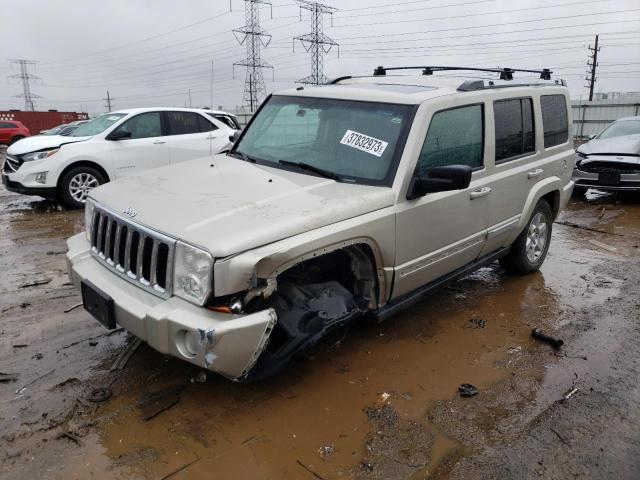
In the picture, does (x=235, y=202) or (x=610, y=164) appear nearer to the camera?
(x=235, y=202)

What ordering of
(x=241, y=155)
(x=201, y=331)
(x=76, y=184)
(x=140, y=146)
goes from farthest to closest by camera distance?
(x=140, y=146)
(x=76, y=184)
(x=241, y=155)
(x=201, y=331)

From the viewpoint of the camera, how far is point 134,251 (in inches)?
124

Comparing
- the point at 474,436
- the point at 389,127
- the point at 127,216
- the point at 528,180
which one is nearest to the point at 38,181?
the point at 127,216

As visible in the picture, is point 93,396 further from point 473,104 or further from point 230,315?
point 473,104

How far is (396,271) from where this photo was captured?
11.8 ft

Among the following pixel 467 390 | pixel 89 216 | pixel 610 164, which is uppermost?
pixel 89 216

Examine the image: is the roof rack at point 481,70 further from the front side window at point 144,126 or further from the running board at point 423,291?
the front side window at point 144,126

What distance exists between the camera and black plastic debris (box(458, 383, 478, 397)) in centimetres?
342

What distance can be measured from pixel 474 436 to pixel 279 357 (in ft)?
4.01

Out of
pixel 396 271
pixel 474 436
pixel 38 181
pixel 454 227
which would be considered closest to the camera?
pixel 474 436

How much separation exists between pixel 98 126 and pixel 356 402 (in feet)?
26.5

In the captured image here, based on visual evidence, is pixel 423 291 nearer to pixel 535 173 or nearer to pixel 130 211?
pixel 535 173

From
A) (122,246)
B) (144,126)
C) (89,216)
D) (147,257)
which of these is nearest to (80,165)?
(144,126)

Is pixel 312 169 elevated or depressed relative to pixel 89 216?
elevated
